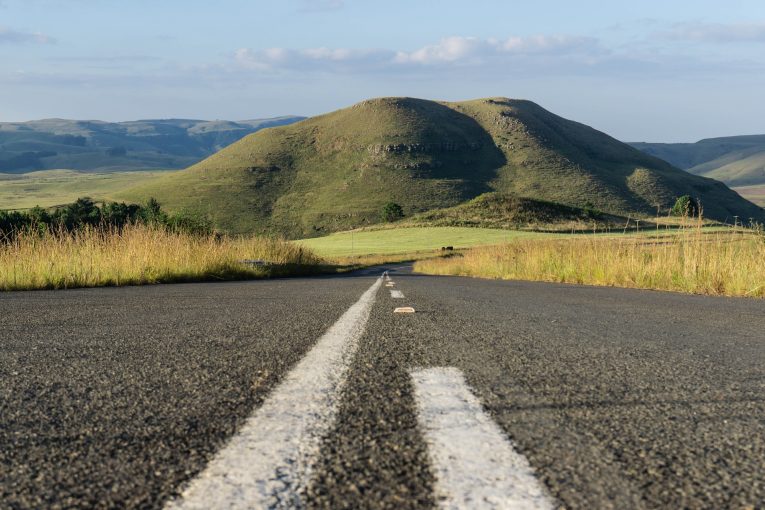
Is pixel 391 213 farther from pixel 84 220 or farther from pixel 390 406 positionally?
pixel 390 406

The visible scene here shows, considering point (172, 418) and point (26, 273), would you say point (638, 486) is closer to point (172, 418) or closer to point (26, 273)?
point (172, 418)

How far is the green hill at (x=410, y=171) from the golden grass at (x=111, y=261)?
82590mm

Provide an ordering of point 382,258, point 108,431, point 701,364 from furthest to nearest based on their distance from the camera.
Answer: point 382,258
point 701,364
point 108,431

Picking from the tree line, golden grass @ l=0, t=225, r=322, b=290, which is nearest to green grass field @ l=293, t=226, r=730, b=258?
the tree line

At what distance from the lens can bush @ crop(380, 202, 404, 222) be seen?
100 metres

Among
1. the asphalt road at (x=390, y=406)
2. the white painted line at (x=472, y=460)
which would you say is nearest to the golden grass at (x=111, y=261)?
the asphalt road at (x=390, y=406)

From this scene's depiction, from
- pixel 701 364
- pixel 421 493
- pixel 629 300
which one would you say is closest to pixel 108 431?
pixel 421 493

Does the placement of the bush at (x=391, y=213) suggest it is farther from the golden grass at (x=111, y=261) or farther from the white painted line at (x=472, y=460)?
the white painted line at (x=472, y=460)

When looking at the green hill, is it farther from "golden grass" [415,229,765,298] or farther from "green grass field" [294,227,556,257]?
"golden grass" [415,229,765,298]

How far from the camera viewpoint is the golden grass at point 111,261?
416 inches

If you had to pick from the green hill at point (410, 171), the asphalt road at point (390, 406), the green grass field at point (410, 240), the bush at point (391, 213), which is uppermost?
the green hill at point (410, 171)

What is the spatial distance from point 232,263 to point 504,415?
13927mm

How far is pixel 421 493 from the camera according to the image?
5.04ft

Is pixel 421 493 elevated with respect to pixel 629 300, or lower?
elevated
